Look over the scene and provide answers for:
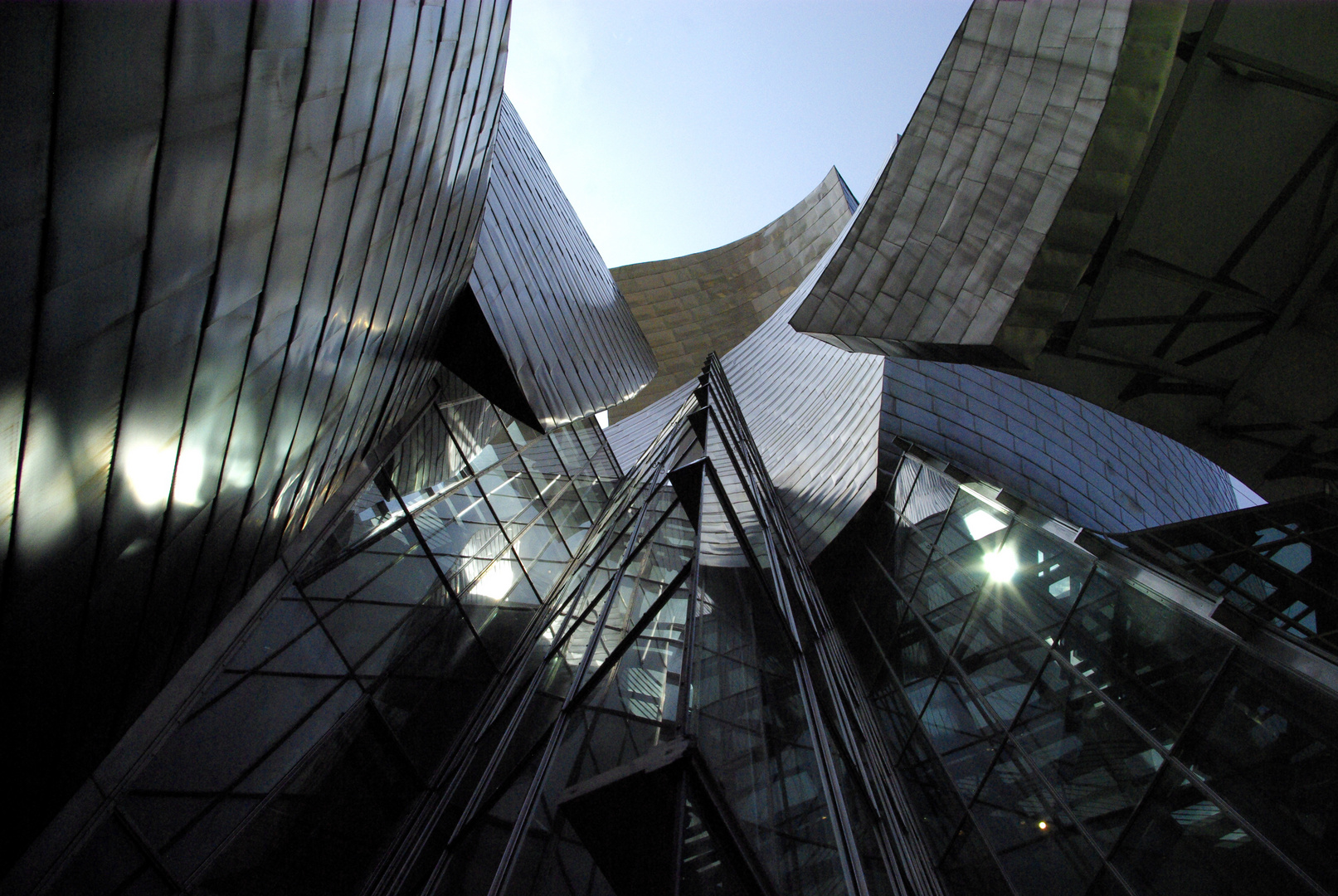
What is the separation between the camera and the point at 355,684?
9.24 m

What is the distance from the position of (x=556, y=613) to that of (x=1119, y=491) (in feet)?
42.6

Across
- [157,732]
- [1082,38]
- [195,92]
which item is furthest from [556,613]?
[1082,38]

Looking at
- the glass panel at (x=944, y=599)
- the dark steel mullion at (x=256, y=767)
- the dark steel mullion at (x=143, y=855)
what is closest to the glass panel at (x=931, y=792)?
the glass panel at (x=944, y=599)

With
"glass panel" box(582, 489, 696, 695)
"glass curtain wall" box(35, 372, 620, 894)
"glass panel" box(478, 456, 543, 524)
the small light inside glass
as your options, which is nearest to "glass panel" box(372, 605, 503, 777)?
"glass curtain wall" box(35, 372, 620, 894)

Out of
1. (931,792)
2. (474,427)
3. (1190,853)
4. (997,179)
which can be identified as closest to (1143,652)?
(1190,853)

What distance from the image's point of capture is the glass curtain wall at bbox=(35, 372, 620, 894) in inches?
263

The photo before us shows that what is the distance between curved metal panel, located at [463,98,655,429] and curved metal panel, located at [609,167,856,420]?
48.5 feet

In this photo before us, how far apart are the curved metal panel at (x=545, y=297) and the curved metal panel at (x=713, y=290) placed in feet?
48.5

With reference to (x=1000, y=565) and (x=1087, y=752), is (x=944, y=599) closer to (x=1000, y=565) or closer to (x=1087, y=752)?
(x=1000, y=565)

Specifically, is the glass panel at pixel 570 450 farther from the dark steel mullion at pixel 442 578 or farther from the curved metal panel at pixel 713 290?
the curved metal panel at pixel 713 290

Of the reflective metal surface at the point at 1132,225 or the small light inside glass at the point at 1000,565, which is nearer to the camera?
the reflective metal surface at the point at 1132,225

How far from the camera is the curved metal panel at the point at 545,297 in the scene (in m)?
13.2

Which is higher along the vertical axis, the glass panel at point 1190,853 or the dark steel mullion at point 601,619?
the dark steel mullion at point 601,619

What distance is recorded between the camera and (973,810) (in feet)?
34.4
